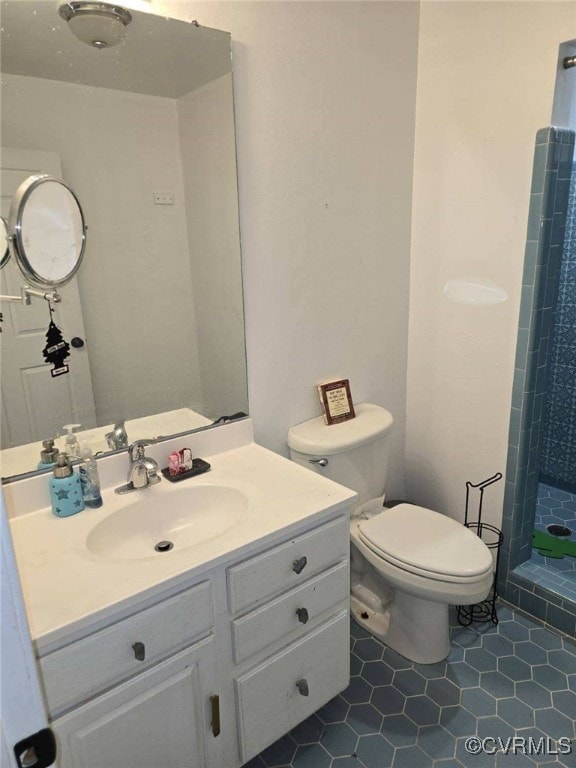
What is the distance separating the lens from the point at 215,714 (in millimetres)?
1151

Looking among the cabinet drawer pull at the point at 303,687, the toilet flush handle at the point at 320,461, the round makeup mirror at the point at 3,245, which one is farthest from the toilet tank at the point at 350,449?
the round makeup mirror at the point at 3,245

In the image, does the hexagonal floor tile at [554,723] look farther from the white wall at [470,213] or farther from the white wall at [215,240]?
the white wall at [215,240]

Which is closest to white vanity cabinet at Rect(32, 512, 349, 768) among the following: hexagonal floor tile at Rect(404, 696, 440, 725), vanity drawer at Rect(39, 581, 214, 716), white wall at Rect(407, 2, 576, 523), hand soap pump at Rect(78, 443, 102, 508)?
vanity drawer at Rect(39, 581, 214, 716)

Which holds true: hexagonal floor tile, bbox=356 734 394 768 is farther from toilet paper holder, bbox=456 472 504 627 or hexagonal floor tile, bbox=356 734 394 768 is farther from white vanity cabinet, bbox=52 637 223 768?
toilet paper holder, bbox=456 472 504 627

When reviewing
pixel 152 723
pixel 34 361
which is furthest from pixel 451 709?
pixel 34 361

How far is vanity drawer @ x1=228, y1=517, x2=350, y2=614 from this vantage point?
1.15m

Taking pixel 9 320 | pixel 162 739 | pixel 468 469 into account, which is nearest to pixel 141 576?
pixel 162 739

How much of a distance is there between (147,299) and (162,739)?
1058mm

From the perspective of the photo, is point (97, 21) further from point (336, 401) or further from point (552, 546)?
point (552, 546)

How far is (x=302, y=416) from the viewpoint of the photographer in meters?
1.86

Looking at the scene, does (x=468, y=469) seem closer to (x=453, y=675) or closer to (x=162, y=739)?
(x=453, y=675)

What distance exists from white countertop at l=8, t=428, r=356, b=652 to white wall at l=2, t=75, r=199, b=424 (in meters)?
0.29

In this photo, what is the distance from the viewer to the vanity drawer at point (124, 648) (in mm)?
906

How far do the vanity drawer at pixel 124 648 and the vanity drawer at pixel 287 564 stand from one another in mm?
75
